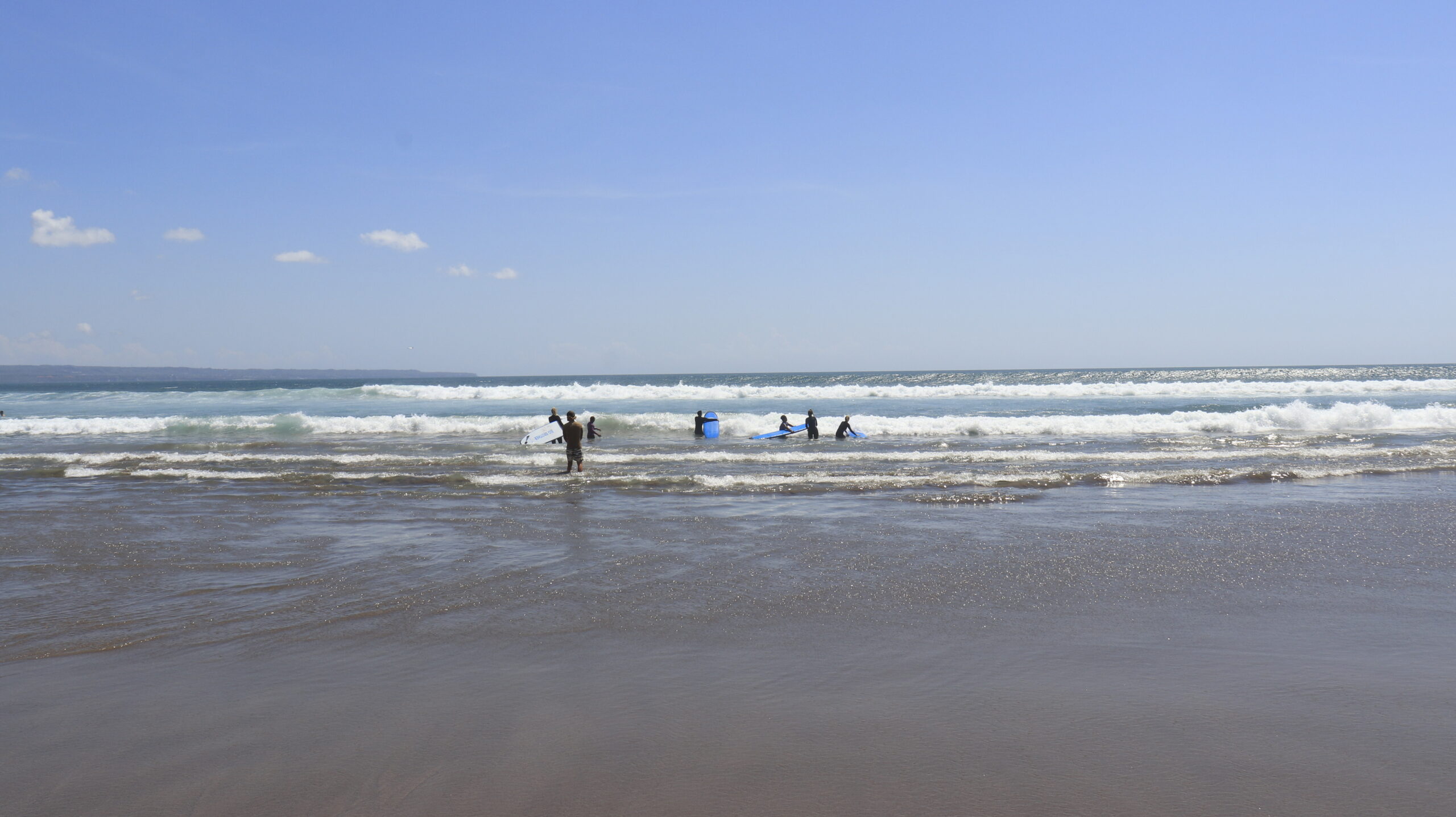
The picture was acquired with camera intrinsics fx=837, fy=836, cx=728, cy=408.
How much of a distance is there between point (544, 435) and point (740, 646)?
74.5 ft

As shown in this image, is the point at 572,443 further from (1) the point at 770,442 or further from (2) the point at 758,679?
(2) the point at 758,679

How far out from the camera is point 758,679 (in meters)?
5.19

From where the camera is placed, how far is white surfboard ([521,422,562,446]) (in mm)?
27094

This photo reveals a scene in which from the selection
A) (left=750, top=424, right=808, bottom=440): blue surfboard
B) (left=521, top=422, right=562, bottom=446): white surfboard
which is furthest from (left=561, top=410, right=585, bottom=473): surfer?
(left=750, top=424, right=808, bottom=440): blue surfboard

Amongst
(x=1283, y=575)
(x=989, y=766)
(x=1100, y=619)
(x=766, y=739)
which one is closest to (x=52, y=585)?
(x=766, y=739)

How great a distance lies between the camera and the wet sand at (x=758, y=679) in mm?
3717

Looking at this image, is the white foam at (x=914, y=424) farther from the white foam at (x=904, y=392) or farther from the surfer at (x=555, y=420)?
the white foam at (x=904, y=392)

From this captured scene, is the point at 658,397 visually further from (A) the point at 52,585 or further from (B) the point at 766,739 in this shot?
(B) the point at 766,739

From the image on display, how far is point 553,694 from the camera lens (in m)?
4.92

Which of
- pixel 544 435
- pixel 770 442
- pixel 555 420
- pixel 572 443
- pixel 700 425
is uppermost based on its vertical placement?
A: pixel 555 420

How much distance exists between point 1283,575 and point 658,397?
49957mm

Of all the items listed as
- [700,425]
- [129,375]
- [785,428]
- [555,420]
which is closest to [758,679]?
[555,420]

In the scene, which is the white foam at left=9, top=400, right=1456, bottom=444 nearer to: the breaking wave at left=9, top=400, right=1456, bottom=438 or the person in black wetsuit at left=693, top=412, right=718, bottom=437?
the breaking wave at left=9, top=400, right=1456, bottom=438

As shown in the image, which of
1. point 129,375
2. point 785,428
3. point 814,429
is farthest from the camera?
point 129,375
